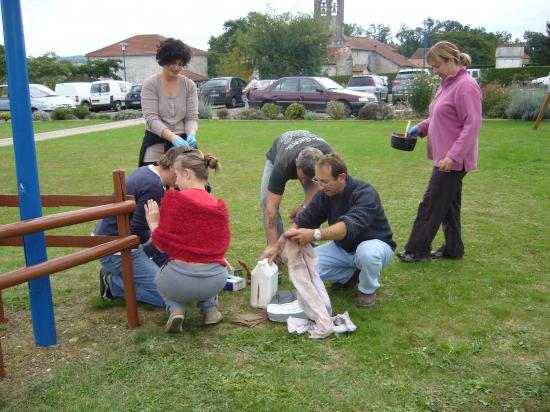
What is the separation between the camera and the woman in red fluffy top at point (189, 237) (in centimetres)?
315

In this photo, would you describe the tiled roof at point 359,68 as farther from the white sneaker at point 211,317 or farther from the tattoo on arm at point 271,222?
the white sneaker at point 211,317

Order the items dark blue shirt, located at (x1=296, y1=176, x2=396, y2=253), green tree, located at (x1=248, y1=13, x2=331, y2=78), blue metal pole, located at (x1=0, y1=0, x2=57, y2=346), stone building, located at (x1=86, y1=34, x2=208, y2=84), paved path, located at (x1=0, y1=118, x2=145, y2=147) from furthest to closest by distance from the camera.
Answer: stone building, located at (x1=86, y1=34, x2=208, y2=84)
green tree, located at (x1=248, y1=13, x2=331, y2=78)
paved path, located at (x1=0, y1=118, x2=145, y2=147)
dark blue shirt, located at (x1=296, y1=176, x2=396, y2=253)
blue metal pole, located at (x1=0, y1=0, x2=57, y2=346)

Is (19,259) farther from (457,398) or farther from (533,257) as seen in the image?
(533,257)

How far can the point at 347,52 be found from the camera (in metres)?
60.8

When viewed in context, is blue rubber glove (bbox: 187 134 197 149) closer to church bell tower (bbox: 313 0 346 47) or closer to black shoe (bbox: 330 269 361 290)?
black shoe (bbox: 330 269 361 290)

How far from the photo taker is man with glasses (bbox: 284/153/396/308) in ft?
11.5

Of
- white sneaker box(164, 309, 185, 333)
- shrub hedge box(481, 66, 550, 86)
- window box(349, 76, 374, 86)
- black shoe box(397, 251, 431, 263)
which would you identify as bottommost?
black shoe box(397, 251, 431, 263)

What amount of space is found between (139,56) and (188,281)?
63646 millimetres

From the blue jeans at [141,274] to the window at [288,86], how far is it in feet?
54.7

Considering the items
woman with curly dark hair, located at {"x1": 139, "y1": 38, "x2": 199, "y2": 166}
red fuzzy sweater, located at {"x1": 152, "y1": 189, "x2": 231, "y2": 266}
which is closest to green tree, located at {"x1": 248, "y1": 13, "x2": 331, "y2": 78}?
woman with curly dark hair, located at {"x1": 139, "y1": 38, "x2": 199, "y2": 166}

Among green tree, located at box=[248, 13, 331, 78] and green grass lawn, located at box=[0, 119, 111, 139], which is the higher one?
green tree, located at box=[248, 13, 331, 78]

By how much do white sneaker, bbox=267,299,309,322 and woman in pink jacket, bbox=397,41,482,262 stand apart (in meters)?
1.54

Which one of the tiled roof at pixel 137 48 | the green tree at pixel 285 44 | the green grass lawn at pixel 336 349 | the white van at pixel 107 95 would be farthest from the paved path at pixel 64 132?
the tiled roof at pixel 137 48

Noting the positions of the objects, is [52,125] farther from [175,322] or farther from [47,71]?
[47,71]
